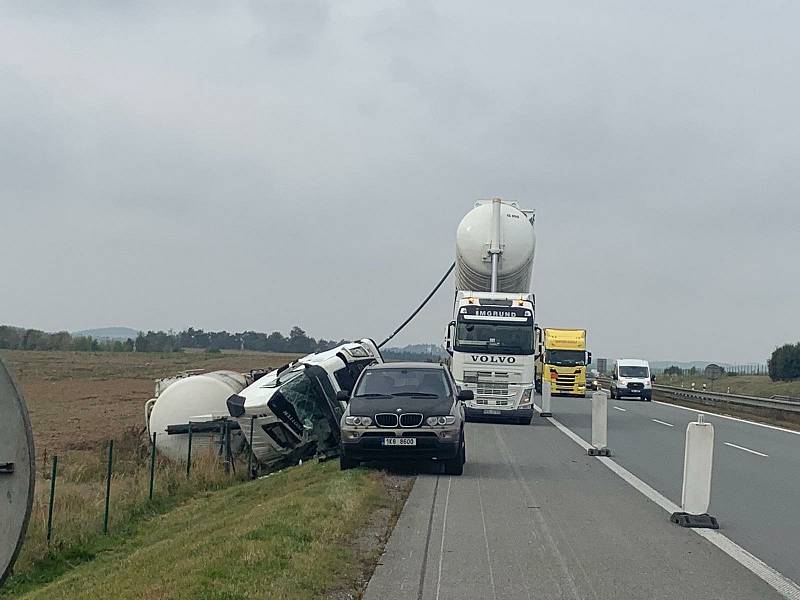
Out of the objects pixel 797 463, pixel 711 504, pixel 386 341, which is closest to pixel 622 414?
pixel 386 341

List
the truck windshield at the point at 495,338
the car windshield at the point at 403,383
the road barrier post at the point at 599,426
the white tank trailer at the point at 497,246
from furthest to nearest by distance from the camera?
1. the white tank trailer at the point at 497,246
2. the truck windshield at the point at 495,338
3. the road barrier post at the point at 599,426
4. the car windshield at the point at 403,383

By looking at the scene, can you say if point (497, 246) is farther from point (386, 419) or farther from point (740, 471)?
point (386, 419)

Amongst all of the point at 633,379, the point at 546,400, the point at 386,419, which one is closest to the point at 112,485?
the point at 386,419

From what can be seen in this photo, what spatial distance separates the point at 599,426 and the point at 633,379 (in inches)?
1314

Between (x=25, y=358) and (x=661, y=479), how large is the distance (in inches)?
3153

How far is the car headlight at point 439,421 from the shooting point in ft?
47.0

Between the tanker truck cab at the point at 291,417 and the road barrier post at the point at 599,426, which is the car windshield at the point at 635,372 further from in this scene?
the tanker truck cab at the point at 291,417

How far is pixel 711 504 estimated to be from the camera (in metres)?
12.3

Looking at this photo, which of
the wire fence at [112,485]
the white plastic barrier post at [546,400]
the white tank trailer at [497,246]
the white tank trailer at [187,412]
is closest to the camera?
the wire fence at [112,485]

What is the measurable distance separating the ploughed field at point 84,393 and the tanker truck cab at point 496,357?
339 inches

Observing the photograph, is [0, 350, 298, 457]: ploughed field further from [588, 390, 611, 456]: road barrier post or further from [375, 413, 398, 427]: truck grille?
[588, 390, 611, 456]: road barrier post

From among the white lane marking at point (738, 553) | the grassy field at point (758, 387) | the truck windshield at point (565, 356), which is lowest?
the white lane marking at point (738, 553)

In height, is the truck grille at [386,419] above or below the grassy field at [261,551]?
above

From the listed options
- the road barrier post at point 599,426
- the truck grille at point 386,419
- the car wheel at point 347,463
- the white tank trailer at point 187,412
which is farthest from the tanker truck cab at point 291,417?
the road barrier post at point 599,426
